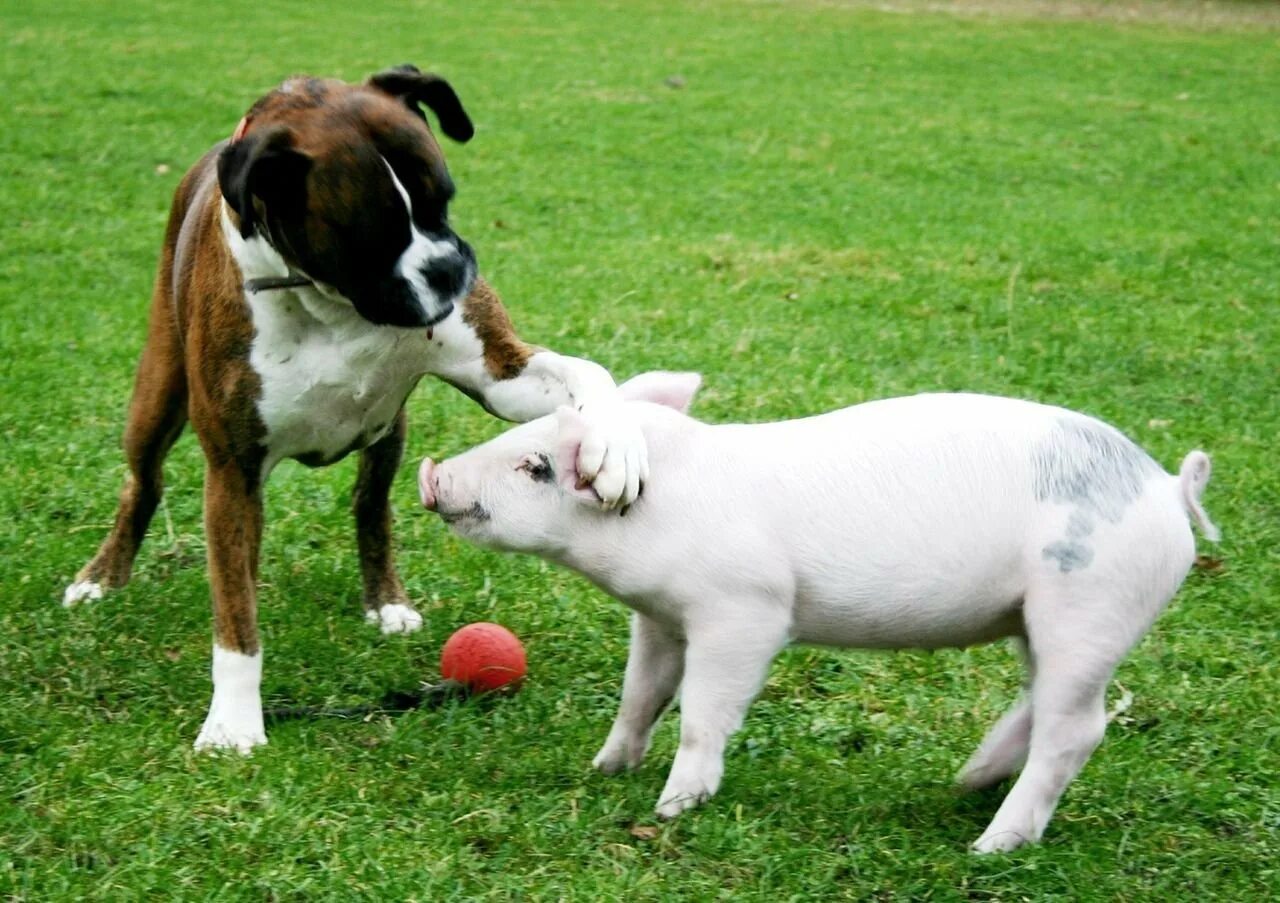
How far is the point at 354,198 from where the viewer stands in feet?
12.3

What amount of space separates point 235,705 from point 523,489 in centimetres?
102

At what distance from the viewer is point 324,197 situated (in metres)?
3.76

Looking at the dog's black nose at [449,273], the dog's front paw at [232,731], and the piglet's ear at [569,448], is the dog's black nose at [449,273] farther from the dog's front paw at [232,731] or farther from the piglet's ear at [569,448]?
the dog's front paw at [232,731]

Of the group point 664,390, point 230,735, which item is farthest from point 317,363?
point 230,735

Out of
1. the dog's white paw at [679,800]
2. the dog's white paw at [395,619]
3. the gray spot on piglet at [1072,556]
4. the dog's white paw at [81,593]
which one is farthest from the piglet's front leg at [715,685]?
the dog's white paw at [81,593]

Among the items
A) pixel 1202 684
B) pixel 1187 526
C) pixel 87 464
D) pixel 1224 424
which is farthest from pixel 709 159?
pixel 1187 526

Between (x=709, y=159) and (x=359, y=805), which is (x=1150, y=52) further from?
(x=359, y=805)

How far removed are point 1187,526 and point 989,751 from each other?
2.37 ft

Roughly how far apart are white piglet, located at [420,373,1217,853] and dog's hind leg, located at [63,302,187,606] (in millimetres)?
1513

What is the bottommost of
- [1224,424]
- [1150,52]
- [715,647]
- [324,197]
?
[1150,52]

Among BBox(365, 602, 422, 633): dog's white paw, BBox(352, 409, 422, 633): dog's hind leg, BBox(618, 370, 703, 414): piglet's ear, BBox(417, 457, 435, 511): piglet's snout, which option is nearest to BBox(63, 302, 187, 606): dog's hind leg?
BBox(352, 409, 422, 633): dog's hind leg

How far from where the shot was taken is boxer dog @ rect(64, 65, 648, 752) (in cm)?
376

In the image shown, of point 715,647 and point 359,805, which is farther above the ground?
point 715,647

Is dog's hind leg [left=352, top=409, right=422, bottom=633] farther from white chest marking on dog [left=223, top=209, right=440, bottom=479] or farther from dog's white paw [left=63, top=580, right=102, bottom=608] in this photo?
dog's white paw [left=63, top=580, right=102, bottom=608]
